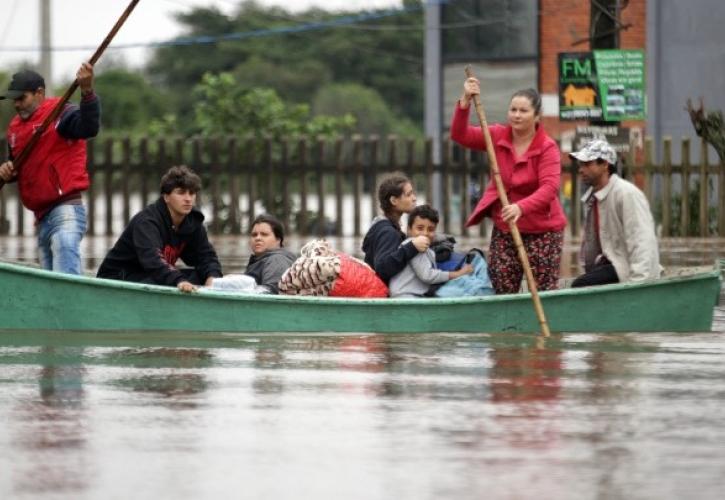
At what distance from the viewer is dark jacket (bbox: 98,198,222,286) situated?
13188 mm

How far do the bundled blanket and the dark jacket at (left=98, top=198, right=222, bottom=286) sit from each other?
0.71 m

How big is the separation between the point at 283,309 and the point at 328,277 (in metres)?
0.52

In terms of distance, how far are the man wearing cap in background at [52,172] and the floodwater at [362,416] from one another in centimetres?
100

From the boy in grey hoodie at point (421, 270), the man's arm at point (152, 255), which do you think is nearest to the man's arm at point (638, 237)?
the boy in grey hoodie at point (421, 270)

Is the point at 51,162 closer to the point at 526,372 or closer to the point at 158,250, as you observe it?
the point at 158,250

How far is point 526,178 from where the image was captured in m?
13.3

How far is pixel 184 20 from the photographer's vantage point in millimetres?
90812

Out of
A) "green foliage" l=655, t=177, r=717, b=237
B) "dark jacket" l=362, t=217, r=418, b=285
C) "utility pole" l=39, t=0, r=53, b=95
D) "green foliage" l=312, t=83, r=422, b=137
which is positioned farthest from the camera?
"green foliage" l=312, t=83, r=422, b=137

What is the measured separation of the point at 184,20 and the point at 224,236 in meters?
62.6

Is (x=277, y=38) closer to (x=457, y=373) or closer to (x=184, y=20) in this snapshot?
(x=184, y=20)

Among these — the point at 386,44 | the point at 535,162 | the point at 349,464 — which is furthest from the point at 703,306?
the point at 386,44

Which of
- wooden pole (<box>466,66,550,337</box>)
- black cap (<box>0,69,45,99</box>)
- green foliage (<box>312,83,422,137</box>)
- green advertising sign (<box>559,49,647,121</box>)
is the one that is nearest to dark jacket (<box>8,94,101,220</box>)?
black cap (<box>0,69,45,99</box>)

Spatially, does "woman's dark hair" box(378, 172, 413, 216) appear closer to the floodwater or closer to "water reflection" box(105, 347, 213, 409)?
the floodwater

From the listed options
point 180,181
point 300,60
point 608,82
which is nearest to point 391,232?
point 180,181
